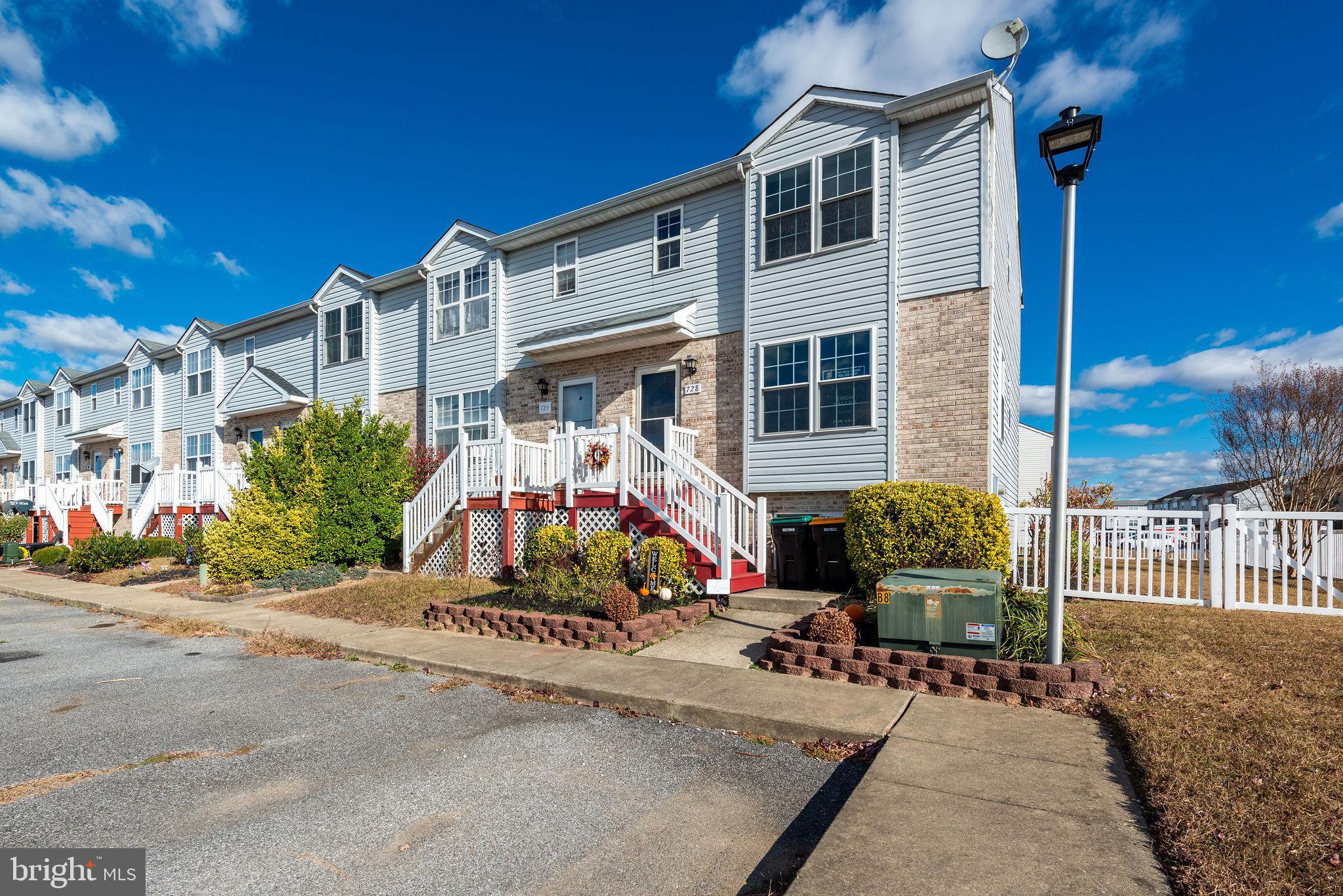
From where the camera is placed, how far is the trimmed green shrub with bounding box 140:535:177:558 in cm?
1683

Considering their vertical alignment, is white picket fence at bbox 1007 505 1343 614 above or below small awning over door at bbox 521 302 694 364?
below

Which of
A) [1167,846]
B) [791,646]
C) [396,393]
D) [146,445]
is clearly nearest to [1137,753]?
[1167,846]

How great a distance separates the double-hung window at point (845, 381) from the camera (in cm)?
1055

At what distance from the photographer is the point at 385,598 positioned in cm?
1036

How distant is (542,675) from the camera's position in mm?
6055

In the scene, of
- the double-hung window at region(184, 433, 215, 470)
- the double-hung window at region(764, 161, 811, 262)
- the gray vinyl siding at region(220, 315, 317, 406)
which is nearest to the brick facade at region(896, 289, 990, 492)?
the double-hung window at region(764, 161, 811, 262)

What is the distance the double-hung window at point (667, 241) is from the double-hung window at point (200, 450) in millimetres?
18365

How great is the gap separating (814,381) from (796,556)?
3.04 meters

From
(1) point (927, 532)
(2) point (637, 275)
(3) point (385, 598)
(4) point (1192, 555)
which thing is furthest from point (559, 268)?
(4) point (1192, 555)

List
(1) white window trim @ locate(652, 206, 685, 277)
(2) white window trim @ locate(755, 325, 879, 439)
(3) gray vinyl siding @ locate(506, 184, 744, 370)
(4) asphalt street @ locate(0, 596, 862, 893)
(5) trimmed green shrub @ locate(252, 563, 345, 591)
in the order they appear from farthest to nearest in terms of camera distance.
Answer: (1) white window trim @ locate(652, 206, 685, 277)
(3) gray vinyl siding @ locate(506, 184, 744, 370)
(5) trimmed green shrub @ locate(252, 563, 345, 591)
(2) white window trim @ locate(755, 325, 879, 439)
(4) asphalt street @ locate(0, 596, 862, 893)

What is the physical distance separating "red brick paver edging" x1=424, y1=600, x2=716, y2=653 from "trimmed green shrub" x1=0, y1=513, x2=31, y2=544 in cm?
2343

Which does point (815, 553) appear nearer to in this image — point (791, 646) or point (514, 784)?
point (791, 646)

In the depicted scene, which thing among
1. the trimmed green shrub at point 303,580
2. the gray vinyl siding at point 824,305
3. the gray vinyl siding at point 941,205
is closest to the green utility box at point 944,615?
the gray vinyl siding at point 824,305

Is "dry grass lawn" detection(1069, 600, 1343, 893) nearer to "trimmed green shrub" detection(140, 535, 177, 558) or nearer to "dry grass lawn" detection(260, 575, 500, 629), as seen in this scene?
"dry grass lawn" detection(260, 575, 500, 629)
